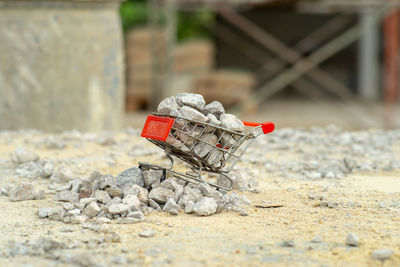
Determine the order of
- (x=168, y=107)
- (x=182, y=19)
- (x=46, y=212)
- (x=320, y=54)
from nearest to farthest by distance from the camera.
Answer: (x=46, y=212)
(x=168, y=107)
(x=320, y=54)
(x=182, y=19)

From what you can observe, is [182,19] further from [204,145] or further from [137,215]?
[137,215]

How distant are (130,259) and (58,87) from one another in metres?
4.49

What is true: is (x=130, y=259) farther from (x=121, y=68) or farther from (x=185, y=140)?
(x=121, y=68)

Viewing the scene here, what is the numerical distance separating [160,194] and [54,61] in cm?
380

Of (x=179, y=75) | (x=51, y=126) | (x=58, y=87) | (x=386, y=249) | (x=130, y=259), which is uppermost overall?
(x=179, y=75)

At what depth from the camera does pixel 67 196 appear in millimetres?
3680

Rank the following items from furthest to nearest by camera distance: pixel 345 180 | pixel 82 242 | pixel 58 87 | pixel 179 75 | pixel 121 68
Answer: pixel 179 75 → pixel 121 68 → pixel 58 87 → pixel 345 180 → pixel 82 242

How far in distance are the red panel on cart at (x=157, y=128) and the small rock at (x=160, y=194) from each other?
345 millimetres

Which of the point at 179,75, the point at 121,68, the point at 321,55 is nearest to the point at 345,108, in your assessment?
the point at 321,55

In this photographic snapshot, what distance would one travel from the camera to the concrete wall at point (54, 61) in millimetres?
Answer: 6793

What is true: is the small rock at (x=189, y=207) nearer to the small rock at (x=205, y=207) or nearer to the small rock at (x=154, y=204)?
the small rock at (x=205, y=207)

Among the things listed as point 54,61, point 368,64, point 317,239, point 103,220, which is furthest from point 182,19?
point 317,239

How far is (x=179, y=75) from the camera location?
12945 mm

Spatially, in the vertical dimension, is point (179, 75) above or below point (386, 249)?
above
